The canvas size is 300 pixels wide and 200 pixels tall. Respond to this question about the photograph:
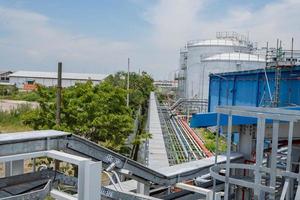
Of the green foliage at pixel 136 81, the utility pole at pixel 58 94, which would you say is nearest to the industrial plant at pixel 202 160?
the utility pole at pixel 58 94

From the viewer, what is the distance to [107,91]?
1511 cm

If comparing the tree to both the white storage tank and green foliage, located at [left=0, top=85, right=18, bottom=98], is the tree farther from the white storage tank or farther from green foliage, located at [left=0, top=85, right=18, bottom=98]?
green foliage, located at [left=0, top=85, right=18, bottom=98]

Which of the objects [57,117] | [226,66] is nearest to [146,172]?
[57,117]

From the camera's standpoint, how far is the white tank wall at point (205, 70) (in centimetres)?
3012

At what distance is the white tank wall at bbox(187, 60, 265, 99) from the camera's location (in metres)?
30.1

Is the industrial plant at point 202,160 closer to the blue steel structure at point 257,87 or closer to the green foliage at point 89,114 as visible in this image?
the blue steel structure at point 257,87

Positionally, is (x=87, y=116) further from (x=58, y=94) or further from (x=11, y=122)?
(x=11, y=122)

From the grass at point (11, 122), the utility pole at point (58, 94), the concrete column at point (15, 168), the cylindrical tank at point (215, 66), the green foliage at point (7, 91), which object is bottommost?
the grass at point (11, 122)

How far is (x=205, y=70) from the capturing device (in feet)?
112

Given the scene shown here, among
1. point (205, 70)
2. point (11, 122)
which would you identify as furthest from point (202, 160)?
point (11, 122)

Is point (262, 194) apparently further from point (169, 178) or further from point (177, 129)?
point (177, 129)

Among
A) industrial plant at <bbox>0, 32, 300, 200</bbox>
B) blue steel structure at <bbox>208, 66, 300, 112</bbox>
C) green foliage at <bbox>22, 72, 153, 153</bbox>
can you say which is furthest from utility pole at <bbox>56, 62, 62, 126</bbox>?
blue steel structure at <bbox>208, 66, 300, 112</bbox>

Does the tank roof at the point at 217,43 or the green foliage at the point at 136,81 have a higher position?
the tank roof at the point at 217,43

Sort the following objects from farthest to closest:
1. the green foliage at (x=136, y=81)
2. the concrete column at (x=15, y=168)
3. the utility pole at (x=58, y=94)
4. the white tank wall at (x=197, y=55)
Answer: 1. the green foliage at (x=136, y=81)
2. the white tank wall at (x=197, y=55)
3. the utility pole at (x=58, y=94)
4. the concrete column at (x=15, y=168)
